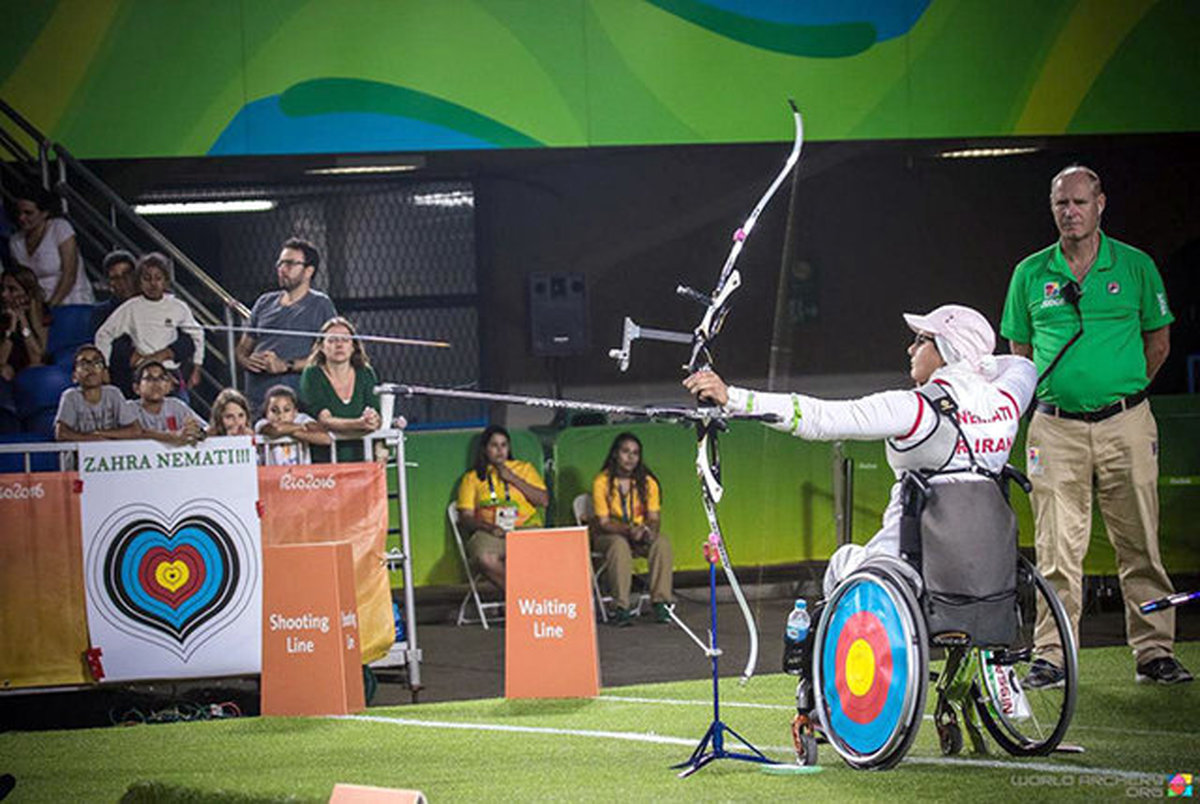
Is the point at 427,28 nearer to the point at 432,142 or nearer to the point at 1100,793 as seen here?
the point at 432,142

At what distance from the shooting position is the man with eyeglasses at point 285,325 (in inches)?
324

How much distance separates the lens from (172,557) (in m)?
7.18

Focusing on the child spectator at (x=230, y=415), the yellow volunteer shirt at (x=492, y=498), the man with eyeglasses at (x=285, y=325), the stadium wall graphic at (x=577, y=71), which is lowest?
the yellow volunteer shirt at (x=492, y=498)

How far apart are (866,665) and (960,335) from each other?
1.05 meters

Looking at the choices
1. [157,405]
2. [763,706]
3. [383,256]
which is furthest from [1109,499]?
[383,256]

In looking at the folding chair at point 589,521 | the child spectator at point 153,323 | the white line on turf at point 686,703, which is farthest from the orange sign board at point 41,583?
the folding chair at point 589,521

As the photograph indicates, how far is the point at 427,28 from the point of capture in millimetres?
8859

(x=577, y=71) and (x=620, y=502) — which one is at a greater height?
(x=577, y=71)

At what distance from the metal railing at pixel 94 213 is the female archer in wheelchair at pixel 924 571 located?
4291mm

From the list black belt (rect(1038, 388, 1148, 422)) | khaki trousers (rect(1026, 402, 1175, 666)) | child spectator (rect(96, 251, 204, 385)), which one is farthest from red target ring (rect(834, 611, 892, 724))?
child spectator (rect(96, 251, 204, 385))

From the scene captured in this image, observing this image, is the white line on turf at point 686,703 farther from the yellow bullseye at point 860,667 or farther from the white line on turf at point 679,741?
the yellow bullseye at point 860,667

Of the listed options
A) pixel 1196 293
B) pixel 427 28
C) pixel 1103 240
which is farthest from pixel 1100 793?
pixel 1196 293

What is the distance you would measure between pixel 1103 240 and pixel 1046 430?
774 mm

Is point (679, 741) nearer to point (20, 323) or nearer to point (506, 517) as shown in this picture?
point (506, 517)
